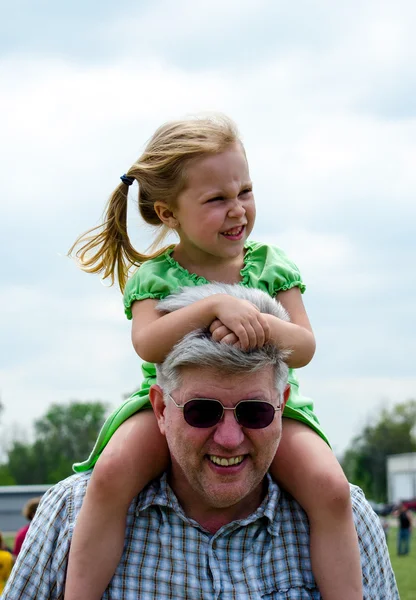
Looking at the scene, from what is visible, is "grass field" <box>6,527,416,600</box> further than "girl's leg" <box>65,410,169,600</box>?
Yes

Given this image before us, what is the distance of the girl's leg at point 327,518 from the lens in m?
4.07

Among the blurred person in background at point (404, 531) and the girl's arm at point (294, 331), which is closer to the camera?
the girl's arm at point (294, 331)

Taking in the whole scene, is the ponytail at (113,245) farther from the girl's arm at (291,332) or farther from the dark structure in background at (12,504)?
the dark structure in background at (12,504)

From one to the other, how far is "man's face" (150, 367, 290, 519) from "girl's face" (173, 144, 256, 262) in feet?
2.12

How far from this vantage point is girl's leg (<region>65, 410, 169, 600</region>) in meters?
4.06

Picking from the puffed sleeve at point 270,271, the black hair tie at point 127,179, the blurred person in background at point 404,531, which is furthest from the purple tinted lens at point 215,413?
the blurred person in background at point 404,531

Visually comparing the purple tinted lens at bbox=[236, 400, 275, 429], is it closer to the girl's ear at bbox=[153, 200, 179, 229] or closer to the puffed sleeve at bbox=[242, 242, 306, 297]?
the puffed sleeve at bbox=[242, 242, 306, 297]

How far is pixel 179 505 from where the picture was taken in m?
4.20

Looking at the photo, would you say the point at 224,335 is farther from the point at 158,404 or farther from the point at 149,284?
the point at 149,284

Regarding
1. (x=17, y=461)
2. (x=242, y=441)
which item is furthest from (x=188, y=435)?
(x=17, y=461)

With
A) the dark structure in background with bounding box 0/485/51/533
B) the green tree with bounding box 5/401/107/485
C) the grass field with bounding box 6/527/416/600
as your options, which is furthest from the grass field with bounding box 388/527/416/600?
the green tree with bounding box 5/401/107/485

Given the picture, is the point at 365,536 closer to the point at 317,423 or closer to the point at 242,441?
the point at 317,423

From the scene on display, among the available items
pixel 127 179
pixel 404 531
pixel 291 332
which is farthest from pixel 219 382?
pixel 404 531

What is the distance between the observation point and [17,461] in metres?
118
